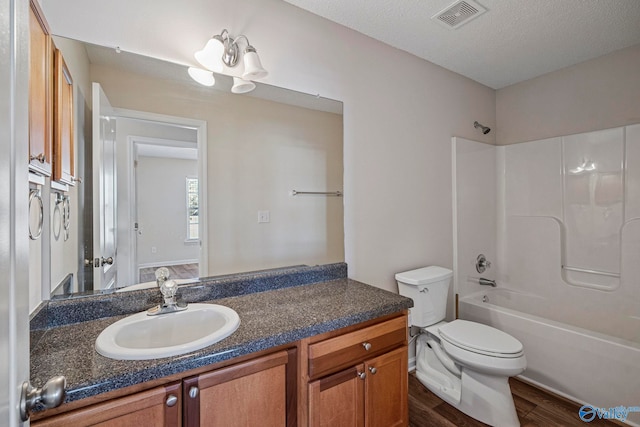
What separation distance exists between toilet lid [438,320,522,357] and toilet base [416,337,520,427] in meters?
0.18

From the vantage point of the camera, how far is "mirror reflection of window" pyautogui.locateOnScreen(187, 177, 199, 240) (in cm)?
149

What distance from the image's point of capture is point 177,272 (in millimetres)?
1405

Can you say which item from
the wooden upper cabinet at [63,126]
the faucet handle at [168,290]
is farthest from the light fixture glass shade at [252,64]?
the faucet handle at [168,290]

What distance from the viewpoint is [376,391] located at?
4.37ft

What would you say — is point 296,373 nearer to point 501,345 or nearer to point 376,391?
point 376,391

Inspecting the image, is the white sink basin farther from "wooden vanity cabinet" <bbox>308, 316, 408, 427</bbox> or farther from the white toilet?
the white toilet

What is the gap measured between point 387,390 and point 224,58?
1784mm

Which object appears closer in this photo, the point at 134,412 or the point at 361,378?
the point at 134,412

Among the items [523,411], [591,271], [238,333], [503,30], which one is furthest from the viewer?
[591,271]

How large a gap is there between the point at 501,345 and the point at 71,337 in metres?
2.04

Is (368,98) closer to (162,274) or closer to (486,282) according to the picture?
(162,274)

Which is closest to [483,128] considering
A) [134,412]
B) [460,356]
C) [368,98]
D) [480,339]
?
[368,98]

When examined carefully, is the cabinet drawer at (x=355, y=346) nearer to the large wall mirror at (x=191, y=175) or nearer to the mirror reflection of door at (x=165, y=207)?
the large wall mirror at (x=191, y=175)

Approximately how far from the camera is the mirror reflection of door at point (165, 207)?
1362mm
